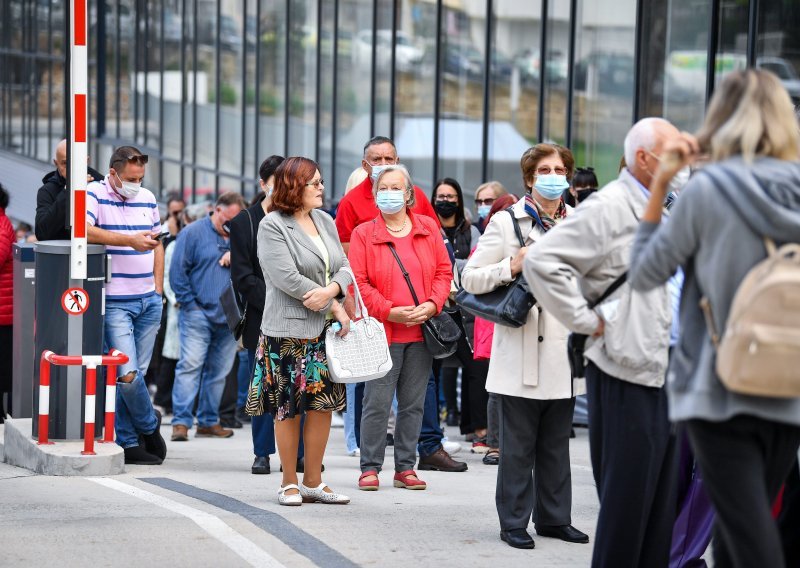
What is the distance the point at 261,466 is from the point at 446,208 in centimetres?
278

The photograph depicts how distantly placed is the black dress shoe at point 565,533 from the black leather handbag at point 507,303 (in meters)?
0.97

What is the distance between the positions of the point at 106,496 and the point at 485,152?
9856 millimetres

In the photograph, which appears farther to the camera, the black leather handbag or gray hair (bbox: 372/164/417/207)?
gray hair (bbox: 372/164/417/207)

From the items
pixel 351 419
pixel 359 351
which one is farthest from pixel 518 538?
pixel 351 419

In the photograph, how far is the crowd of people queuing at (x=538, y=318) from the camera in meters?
4.13

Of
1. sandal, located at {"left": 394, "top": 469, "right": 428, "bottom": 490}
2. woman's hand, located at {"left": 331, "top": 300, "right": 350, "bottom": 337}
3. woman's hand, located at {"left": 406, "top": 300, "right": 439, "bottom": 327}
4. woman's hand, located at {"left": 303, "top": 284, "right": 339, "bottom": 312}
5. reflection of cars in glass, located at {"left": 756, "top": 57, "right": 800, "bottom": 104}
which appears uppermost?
reflection of cars in glass, located at {"left": 756, "top": 57, "right": 800, "bottom": 104}

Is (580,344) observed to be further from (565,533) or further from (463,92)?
(463,92)

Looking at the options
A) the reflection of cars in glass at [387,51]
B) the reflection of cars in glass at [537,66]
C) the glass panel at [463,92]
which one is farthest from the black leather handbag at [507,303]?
the reflection of cars in glass at [387,51]

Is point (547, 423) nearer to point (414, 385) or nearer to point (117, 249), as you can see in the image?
point (414, 385)

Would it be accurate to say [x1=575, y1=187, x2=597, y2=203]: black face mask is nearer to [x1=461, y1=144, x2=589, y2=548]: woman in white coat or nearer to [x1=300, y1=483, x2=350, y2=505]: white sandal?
[x1=461, y1=144, x2=589, y2=548]: woman in white coat

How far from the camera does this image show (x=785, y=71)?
11.6 m

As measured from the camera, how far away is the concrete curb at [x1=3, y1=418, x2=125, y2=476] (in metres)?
8.31

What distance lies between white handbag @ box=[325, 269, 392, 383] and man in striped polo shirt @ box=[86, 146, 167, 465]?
190 centimetres

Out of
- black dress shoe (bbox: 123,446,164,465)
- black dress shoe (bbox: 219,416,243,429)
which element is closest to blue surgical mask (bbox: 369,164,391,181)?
black dress shoe (bbox: 123,446,164,465)
